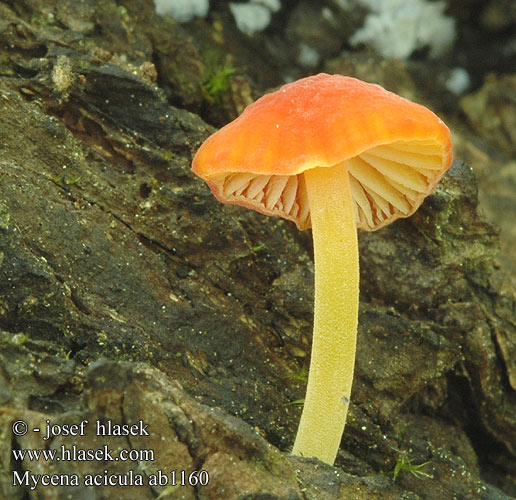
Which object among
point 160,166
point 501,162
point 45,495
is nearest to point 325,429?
point 45,495

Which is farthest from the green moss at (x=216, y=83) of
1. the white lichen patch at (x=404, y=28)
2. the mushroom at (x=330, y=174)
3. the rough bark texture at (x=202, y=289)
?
the white lichen patch at (x=404, y=28)

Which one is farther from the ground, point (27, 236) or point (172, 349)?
point (27, 236)

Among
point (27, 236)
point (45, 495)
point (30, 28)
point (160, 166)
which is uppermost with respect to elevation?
point (30, 28)

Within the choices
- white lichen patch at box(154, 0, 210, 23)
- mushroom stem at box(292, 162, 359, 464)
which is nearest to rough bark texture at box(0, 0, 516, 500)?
mushroom stem at box(292, 162, 359, 464)

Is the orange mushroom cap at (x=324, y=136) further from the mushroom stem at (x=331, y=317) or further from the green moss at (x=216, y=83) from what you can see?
the green moss at (x=216, y=83)

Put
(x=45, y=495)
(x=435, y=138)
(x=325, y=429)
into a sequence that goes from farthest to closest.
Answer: (x=325, y=429) → (x=435, y=138) → (x=45, y=495)

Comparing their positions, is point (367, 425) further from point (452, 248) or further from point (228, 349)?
point (452, 248)

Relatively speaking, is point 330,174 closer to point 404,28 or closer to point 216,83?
point 216,83

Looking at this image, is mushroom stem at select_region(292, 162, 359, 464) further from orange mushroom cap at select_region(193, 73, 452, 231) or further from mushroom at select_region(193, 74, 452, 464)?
orange mushroom cap at select_region(193, 73, 452, 231)

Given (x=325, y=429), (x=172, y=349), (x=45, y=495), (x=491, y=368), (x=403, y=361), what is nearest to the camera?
(x=45, y=495)
